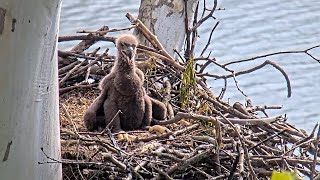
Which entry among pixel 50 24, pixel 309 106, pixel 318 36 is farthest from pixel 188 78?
pixel 318 36

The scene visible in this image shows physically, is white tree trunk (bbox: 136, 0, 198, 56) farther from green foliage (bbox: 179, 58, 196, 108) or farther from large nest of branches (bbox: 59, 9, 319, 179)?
green foliage (bbox: 179, 58, 196, 108)

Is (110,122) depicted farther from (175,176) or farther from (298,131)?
(298,131)

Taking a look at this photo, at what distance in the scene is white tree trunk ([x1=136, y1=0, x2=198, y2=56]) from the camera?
315 centimetres

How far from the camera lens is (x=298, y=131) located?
8.92 feet

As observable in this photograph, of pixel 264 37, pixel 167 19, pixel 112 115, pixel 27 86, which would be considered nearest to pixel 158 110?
pixel 112 115

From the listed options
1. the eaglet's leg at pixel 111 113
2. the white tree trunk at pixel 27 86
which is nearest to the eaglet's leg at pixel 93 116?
the eaglet's leg at pixel 111 113

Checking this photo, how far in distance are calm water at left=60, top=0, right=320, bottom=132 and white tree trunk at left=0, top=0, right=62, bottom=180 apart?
2005 mm

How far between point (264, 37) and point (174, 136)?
5.80ft

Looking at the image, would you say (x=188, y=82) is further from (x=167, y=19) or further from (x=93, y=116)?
(x=167, y=19)

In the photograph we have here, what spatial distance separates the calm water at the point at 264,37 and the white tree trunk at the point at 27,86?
200 centimetres

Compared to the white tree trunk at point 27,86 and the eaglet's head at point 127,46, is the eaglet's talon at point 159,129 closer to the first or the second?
the eaglet's head at point 127,46

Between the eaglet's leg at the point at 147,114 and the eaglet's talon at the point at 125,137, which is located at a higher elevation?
the eaglet's leg at the point at 147,114

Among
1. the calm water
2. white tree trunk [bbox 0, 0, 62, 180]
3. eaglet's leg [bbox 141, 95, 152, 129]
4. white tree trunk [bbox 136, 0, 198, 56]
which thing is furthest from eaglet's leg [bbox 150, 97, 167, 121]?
the calm water

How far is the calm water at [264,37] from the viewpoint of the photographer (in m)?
3.89
